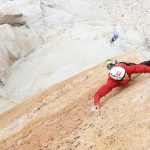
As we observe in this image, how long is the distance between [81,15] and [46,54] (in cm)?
423

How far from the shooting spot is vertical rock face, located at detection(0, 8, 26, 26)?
66.4 ft

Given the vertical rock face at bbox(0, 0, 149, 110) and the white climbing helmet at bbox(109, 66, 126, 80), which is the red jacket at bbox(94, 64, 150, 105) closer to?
the white climbing helmet at bbox(109, 66, 126, 80)

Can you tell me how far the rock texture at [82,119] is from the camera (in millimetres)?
8352

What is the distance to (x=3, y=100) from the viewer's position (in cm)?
1694

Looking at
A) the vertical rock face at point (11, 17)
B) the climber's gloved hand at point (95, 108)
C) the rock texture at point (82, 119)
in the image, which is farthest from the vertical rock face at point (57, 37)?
the climber's gloved hand at point (95, 108)

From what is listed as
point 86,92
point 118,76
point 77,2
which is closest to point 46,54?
point 77,2

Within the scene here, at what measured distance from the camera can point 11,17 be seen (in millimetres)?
20375

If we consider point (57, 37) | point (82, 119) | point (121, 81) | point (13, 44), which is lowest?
point (57, 37)

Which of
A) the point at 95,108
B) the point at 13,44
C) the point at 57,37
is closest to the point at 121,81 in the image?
the point at 95,108

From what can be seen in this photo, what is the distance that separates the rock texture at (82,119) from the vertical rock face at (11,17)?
7.17 m

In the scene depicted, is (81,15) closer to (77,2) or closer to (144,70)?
(77,2)

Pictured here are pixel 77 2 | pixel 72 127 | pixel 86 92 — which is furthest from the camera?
pixel 77 2

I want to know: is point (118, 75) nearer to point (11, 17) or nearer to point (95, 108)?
point (95, 108)

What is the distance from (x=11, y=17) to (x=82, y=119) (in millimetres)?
11339
